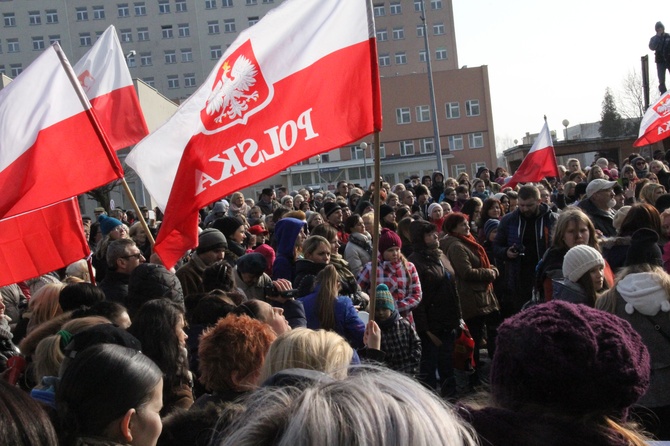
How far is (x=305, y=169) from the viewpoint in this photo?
64688 millimetres

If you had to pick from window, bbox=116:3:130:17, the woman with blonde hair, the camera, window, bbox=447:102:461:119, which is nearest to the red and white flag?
the camera

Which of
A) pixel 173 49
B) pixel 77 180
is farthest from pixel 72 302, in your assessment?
pixel 173 49

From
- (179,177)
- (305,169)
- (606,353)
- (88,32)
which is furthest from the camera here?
(88,32)

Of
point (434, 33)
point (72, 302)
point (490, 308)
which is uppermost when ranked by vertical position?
point (434, 33)

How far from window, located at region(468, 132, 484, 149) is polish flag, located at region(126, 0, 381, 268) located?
2639 inches

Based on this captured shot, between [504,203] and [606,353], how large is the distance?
9.51 metres

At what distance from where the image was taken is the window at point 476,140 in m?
70.8

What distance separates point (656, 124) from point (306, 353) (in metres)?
10.1

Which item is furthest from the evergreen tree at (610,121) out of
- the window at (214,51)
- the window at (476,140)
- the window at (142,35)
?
the window at (142,35)

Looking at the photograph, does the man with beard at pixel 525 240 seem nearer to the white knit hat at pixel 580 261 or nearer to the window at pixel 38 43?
the white knit hat at pixel 580 261

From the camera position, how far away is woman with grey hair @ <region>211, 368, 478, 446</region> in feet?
4.22

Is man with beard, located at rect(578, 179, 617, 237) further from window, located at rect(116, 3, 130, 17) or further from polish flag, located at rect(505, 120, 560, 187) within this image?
window, located at rect(116, 3, 130, 17)

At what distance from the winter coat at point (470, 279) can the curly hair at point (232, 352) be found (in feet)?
15.9

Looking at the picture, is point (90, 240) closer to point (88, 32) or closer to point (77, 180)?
point (77, 180)
